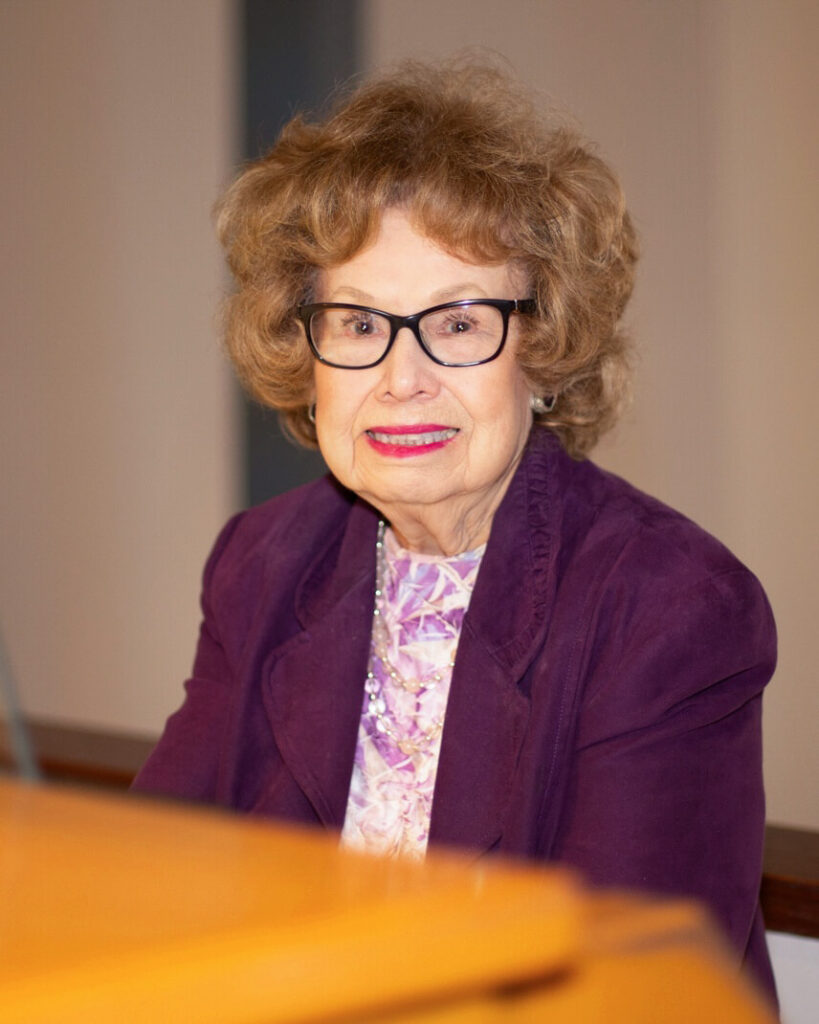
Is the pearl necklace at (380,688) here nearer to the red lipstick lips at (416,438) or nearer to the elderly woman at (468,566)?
the elderly woman at (468,566)

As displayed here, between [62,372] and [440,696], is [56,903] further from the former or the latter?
[62,372]

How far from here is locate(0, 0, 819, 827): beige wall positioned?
260 cm

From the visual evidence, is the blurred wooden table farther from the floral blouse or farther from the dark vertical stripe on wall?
the dark vertical stripe on wall

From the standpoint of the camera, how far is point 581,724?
146cm

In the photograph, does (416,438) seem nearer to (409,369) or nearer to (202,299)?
(409,369)

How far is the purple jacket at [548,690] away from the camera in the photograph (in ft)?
4.58

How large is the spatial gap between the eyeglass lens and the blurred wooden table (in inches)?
43.5

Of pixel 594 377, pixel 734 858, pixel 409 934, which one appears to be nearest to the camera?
pixel 409 934

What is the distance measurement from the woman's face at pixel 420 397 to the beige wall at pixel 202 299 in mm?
1173

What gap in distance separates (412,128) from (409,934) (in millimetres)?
1351

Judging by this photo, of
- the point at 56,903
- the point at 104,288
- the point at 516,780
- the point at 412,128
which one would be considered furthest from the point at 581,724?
the point at 104,288

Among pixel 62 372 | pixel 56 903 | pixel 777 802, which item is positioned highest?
pixel 56 903

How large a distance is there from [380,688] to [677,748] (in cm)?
45

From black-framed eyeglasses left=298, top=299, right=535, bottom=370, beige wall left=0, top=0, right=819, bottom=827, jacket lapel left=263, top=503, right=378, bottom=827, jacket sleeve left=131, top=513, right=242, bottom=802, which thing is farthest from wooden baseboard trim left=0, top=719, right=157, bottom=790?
beige wall left=0, top=0, right=819, bottom=827
